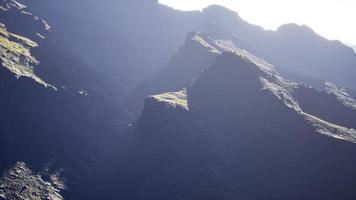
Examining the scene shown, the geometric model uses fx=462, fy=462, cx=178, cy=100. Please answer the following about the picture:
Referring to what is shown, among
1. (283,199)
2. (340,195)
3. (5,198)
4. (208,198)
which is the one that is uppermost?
(340,195)

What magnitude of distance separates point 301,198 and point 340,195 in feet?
52.5

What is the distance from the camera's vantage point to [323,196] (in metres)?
196

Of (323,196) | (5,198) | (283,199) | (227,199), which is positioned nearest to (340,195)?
(323,196)

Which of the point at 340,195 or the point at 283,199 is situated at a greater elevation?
the point at 340,195

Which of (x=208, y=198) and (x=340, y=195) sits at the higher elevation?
(x=340, y=195)

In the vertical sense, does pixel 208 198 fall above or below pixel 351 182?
below

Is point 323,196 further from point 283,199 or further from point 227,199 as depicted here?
point 227,199

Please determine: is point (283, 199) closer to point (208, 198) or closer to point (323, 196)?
point (323, 196)

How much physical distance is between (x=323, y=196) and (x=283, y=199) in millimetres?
16666

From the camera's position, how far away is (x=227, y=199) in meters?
199

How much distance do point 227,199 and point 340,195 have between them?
47.0m

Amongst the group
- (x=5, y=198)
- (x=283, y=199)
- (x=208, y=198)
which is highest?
(x=283, y=199)

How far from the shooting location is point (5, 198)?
197m

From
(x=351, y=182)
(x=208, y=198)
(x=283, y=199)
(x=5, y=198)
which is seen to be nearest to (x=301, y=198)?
(x=283, y=199)
